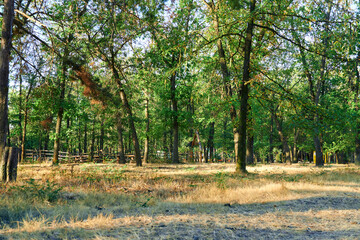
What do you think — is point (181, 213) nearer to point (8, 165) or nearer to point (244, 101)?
point (8, 165)

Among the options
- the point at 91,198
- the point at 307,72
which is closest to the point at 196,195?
the point at 91,198

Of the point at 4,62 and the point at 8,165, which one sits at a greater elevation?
the point at 4,62

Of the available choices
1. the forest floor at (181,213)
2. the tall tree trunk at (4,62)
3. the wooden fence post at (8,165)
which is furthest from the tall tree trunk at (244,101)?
the tall tree trunk at (4,62)

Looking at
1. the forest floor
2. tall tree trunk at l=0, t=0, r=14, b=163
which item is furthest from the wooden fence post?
the forest floor

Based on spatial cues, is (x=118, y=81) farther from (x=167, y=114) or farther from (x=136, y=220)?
(x=136, y=220)

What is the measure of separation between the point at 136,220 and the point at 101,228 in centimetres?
76

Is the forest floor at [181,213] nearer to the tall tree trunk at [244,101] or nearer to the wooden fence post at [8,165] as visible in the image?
the wooden fence post at [8,165]

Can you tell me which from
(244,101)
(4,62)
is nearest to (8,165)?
(4,62)

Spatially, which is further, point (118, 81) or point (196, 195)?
point (118, 81)

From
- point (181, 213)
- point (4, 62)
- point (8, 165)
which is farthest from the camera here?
point (4, 62)

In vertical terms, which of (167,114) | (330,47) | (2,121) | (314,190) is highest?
(330,47)

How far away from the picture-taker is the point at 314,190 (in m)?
8.47

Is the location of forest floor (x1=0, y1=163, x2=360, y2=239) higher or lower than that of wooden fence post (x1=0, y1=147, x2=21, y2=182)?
lower

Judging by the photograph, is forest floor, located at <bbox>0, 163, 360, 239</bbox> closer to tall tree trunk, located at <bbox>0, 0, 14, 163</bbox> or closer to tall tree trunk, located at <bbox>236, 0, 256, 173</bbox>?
tall tree trunk, located at <bbox>0, 0, 14, 163</bbox>
